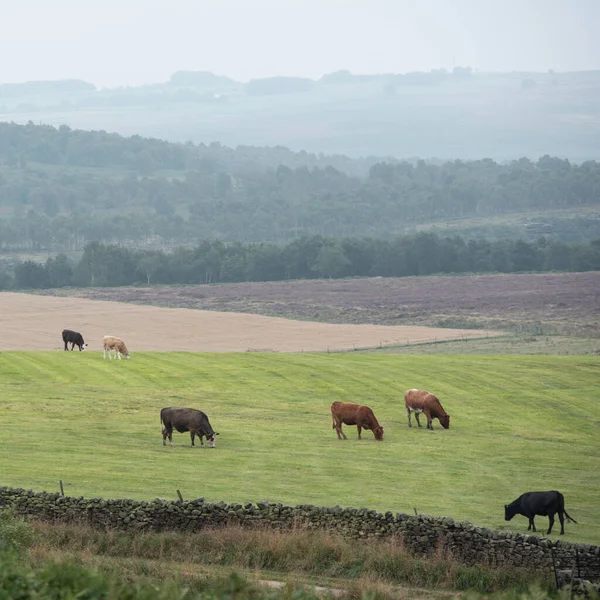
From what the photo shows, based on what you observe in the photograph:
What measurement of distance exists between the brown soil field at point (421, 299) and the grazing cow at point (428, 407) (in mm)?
47489

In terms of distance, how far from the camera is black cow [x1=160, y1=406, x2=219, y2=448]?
35875 mm

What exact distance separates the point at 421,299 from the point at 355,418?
83.9 metres

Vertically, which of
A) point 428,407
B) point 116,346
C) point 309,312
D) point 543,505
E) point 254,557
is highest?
point 116,346

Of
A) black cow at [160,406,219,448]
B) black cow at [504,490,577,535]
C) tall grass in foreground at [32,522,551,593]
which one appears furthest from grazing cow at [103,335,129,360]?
black cow at [504,490,577,535]

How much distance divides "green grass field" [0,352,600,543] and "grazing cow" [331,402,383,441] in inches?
19.5

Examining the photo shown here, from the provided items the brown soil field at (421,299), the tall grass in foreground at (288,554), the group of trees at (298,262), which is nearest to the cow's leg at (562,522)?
the tall grass in foreground at (288,554)

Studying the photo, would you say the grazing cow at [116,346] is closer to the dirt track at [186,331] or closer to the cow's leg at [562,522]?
the dirt track at [186,331]

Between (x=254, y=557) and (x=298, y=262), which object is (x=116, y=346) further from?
(x=298, y=262)

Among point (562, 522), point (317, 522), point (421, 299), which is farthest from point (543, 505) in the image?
point (421, 299)

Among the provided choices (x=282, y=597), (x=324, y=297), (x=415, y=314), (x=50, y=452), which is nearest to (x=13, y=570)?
(x=282, y=597)

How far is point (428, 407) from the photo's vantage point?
40344 millimetres

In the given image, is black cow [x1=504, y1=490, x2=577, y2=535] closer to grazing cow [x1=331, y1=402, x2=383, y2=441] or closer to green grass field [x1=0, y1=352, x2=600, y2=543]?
green grass field [x1=0, y1=352, x2=600, y2=543]

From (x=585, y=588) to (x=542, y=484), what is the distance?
10877 millimetres

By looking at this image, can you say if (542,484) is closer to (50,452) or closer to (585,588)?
(585,588)
